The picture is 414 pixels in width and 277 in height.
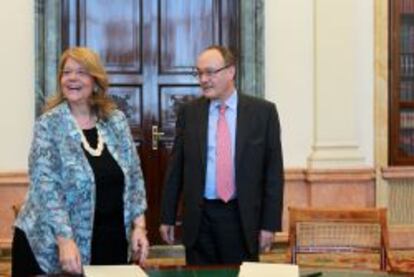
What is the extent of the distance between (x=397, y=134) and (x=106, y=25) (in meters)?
2.76

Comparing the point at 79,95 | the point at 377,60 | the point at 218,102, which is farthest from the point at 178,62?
the point at 79,95

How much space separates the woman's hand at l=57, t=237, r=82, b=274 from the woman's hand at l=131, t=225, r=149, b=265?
0.31 meters

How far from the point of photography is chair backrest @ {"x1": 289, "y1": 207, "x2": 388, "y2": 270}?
10.7ft

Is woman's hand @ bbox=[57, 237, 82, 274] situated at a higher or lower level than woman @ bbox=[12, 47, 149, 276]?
lower

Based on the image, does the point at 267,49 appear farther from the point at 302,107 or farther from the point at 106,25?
the point at 106,25

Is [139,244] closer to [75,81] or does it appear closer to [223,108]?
[75,81]

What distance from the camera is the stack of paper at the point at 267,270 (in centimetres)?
259

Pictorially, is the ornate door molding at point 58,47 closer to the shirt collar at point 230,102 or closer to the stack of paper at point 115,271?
the shirt collar at point 230,102

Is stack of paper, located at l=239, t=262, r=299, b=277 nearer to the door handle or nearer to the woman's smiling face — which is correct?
the woman's smiling face

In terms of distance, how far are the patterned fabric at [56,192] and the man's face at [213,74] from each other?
84cm

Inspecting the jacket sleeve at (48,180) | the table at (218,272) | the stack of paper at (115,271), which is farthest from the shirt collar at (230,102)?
the stack of paper at (115,271)

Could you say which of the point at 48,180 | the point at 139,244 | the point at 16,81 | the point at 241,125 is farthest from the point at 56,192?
the point at 16,81

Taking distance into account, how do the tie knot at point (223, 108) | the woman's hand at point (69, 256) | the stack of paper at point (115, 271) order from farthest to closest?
the tie knot at point (223, 108)
the woman's hand at point (69, 256)
the stack of paper at point (115, 271)

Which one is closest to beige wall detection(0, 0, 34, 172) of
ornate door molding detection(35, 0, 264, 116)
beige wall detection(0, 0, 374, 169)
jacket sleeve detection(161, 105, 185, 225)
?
ornate door molding detection(35, 0, 264, 116)
